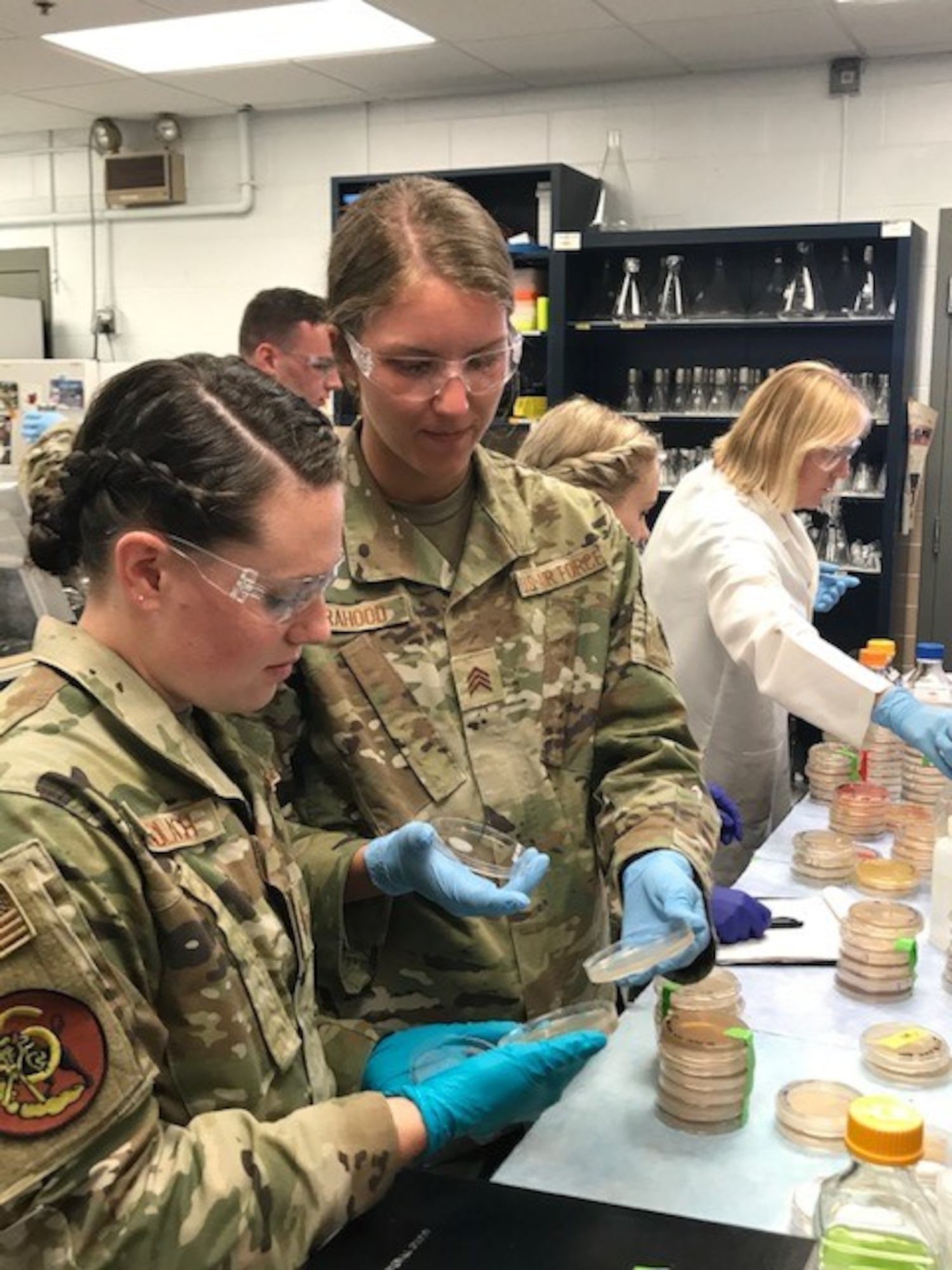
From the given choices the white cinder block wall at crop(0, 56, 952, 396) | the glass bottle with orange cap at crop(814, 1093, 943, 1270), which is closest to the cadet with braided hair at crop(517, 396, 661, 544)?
the glass bottle with orange cap at crop(814, 1093, 943, 1270)

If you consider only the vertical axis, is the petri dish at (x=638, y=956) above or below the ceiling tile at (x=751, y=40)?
below

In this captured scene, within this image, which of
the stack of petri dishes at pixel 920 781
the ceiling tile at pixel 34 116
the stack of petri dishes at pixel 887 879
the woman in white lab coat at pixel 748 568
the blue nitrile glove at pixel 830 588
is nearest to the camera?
the stack of petri dishes at pixel 887 879

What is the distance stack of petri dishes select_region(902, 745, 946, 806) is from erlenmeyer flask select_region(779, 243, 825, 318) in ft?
8.83

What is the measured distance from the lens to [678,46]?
15.7ft

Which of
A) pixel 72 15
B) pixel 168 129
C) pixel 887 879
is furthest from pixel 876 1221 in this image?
pixel 168 129

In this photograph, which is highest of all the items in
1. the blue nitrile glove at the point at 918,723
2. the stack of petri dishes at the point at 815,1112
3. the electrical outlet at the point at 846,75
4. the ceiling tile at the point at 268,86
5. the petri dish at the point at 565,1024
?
the ceiling tile at the point at 268,86

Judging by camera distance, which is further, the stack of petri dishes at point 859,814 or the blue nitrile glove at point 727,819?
the stack of petri dishes at point 859,814

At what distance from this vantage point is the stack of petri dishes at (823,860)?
85.9 inches

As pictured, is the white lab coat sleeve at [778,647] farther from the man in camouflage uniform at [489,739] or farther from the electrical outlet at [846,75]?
the electrical outlet at [846,75]

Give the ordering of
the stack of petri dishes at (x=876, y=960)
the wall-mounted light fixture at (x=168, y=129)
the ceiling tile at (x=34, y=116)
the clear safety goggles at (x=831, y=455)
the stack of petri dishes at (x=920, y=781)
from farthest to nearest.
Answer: the wall-mounted light fixture at (x=168, y=129) → the ceiling tile at (x=34, y=116) → the clear safety goggles at (x=831, y=455) → the stack of petri dishes at (x=920, y=781) → the stack of petri dishes at (x=876, y=960)

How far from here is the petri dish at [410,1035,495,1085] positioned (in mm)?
1300

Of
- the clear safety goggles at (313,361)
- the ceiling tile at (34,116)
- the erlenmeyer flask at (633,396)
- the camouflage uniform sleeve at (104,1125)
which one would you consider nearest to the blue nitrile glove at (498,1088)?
the camouflage uniform sleeve at (104,1125)

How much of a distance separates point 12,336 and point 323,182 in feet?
6.03

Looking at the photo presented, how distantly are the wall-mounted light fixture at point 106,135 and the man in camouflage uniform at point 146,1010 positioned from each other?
593 cm
